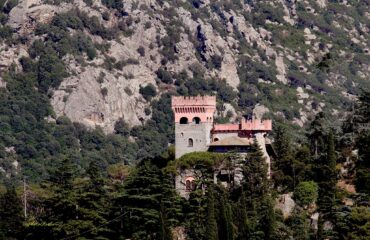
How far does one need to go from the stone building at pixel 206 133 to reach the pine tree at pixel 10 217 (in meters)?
16.6

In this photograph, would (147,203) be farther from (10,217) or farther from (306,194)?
(306,194)

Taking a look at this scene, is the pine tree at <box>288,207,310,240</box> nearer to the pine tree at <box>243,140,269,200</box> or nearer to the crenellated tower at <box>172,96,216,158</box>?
the pine tree at <box>243,140,269,200</box>

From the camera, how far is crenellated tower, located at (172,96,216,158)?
125 metres

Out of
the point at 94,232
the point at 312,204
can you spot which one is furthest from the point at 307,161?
the point at 94,232

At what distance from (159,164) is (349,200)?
2128 centimetres

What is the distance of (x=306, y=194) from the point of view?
120250 millimetres

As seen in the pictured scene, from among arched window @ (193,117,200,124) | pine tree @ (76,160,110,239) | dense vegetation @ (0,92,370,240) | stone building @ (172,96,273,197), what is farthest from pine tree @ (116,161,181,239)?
arched window @ (193,117,200,124)

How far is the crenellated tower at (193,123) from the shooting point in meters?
125

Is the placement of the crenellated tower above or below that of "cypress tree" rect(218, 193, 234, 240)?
above

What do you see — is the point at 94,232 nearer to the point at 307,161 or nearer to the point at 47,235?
the point at 47,235

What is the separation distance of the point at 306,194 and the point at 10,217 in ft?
97.1

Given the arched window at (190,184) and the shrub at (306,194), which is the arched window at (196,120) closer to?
the arched window at (190,184)

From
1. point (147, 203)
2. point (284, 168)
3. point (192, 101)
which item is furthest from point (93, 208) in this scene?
point (284, 168)

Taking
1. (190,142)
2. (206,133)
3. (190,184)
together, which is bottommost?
(190,184)
